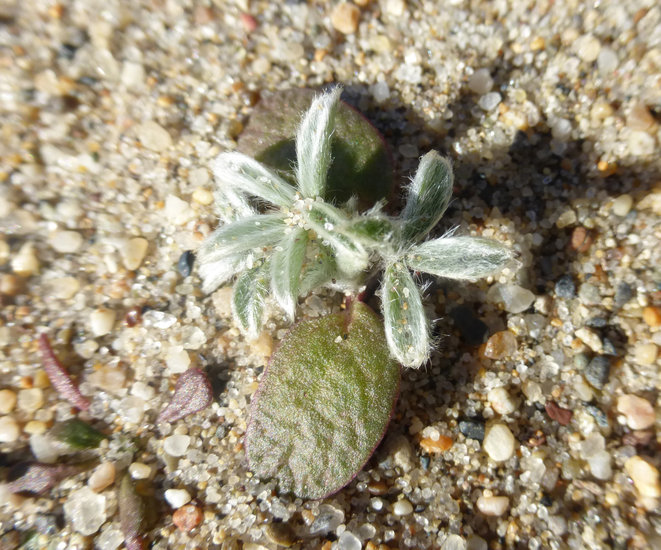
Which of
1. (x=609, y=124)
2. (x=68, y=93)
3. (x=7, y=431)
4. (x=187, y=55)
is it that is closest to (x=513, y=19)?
(x=609, y=124)

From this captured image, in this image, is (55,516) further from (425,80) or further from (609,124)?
(609,124)

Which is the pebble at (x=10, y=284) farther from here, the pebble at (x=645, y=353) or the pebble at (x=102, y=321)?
the pebble at (x=645, y=353)

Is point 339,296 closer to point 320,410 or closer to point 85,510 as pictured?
point 320,410

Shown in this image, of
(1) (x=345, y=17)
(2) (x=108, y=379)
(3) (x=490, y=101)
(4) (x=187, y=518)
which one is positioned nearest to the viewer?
(4) (x=187, y=518)

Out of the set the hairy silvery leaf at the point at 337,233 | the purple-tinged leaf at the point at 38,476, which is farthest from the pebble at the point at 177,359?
the hairy silvery leaf at the point at 337,233

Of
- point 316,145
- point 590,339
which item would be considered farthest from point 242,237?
point 590,339

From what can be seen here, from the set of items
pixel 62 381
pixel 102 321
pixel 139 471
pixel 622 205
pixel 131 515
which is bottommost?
pixel 131 515

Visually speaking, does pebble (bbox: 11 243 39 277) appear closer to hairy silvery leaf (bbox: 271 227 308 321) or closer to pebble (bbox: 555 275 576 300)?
hairy silvery leaf (bbox: 271 227 308 321)
